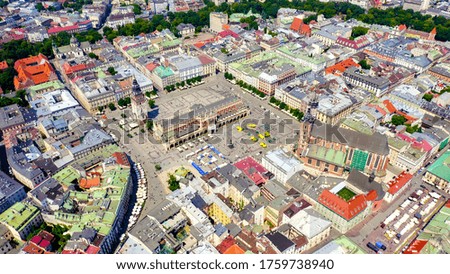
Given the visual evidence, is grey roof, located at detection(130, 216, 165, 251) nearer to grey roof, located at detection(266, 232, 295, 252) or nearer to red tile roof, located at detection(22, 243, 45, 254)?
red tile roof, located at detection(22, 243, 45, 254)

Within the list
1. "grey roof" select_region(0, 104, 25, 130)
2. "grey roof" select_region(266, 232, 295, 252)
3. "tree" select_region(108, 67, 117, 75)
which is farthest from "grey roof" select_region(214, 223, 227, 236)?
"tree" select_region(108, 67, 117, 75)

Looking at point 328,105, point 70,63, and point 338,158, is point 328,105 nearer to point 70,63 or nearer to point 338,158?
point 338,158

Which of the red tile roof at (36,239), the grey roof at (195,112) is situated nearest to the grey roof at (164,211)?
the red tile roof at (36,239)

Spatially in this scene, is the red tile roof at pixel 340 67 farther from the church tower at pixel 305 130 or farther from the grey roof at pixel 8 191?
the grey roof at pixel 8 191

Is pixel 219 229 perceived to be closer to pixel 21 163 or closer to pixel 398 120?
pixel 21 163
